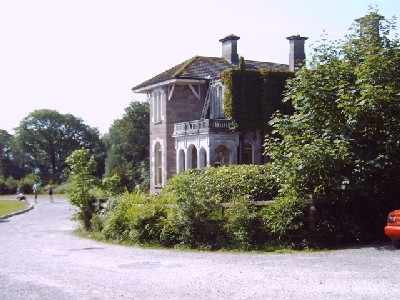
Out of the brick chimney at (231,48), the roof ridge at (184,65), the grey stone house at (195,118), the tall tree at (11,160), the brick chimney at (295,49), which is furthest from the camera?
the tall tree at (11,160)

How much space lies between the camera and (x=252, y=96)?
3469 cm

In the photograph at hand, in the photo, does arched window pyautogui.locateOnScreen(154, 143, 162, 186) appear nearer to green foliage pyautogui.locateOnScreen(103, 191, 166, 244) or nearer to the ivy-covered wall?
the ivy-covered wall

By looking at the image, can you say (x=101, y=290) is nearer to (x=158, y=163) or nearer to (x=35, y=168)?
(x=158, y=163)

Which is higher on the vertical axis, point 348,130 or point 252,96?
point 252,96

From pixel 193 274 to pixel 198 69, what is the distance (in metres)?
27.8

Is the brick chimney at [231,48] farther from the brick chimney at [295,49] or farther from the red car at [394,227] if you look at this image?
the red car at [394,227]

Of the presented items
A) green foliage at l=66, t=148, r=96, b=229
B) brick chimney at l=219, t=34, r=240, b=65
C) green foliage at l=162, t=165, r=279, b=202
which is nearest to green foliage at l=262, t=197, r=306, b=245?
green foliage at l=162, t=165, r=279, b=202

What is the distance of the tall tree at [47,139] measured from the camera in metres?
100

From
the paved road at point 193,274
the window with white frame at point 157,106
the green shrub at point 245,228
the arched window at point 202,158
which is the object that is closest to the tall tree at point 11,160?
the window with white frame at point 157,106

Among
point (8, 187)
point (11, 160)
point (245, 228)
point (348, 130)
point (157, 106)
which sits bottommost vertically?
point (245, 228)

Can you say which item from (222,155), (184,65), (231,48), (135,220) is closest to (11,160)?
(184,65)

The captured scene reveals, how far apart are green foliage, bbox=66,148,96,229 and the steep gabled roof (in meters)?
15.2

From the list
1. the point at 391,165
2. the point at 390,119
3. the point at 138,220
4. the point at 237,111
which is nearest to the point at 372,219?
the point at 391,165

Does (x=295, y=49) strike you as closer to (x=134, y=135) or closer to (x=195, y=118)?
(x=195, y=118)
